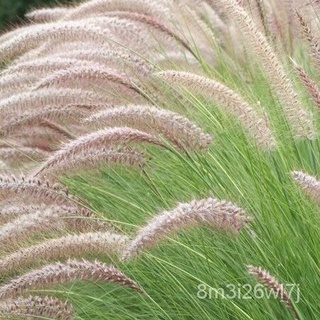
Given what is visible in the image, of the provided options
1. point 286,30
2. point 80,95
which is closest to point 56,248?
point 80,95

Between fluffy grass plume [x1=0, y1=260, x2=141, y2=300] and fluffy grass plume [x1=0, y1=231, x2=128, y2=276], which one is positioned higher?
fluffy grass plume [x1=0, y1=231, x2=128, y2=276]

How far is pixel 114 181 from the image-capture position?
3.87 metres

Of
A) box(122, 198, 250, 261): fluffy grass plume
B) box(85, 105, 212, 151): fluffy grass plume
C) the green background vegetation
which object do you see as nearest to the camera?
box(122, 198, 250, 261): fluffy grass plume

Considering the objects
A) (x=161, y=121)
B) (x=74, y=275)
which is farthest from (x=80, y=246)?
(x=161, y=121)

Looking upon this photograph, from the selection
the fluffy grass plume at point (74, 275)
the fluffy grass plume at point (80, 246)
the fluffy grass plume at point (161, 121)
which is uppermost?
the fluffy grass plume at point (161, 121)

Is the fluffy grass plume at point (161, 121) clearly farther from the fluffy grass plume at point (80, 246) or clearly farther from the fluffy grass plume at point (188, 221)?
the fluffy grass plume at point (188, 221)

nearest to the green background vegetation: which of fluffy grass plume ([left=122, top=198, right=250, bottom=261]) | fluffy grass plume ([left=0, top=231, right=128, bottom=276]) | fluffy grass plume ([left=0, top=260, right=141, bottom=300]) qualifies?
fluffy grass plume ([left=0, top=231, right=128, bottom=276])

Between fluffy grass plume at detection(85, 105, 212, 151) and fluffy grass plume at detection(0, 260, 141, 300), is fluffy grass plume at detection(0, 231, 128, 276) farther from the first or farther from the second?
fluffy grass plume at detection(85, 105, 212, 151)

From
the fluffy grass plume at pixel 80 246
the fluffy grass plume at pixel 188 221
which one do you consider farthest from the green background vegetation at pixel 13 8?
the fluffy grass plume at pixel 188 221

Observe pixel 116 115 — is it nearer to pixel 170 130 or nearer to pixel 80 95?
pixel 170 130

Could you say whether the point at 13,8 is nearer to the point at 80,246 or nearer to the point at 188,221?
the point at 80,246

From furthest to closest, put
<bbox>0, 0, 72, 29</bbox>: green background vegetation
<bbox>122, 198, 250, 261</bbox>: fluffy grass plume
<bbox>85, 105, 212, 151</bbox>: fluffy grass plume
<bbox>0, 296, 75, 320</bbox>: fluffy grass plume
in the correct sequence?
<bbox>0, 0, 72, 29</bbox>: green background vegetation < <bbox>85, 105, 212, 151</bbox>: fluffy grass plume < <bbox>0, 296, 75, 320</bbox>: fluffy grass plume < <bbox>122, 198, 250, 261</bbox>: fluffy grass plume

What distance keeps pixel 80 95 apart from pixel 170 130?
2.30 ft

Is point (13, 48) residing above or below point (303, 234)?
above
